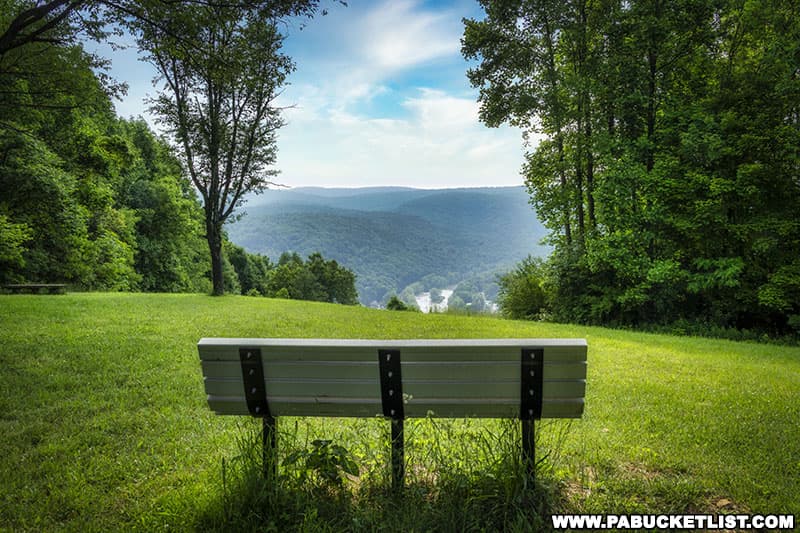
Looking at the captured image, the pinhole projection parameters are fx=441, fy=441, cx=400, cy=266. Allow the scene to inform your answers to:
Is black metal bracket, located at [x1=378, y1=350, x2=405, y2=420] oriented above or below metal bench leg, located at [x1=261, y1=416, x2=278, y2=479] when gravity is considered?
above

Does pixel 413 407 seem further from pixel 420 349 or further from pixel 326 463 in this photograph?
pixel 326 463

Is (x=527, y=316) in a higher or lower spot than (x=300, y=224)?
lower

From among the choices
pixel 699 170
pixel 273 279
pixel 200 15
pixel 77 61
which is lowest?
pixel 273 279

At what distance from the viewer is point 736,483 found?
9.02 ft

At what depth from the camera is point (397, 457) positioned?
2.44m

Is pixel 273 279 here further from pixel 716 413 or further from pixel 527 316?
pixel 716 413

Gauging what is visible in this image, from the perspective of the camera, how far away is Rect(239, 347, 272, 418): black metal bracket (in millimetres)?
2291

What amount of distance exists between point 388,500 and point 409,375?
2.30ft

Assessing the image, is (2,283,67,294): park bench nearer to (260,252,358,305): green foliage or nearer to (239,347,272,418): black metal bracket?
(239,347,272,418): black metal bracket

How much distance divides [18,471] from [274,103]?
21.1 metres

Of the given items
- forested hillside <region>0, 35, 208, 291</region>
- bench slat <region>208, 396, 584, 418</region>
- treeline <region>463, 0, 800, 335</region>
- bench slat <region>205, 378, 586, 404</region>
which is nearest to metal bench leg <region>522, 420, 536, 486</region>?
bench slat <region>208, 396, 584, 418</region>

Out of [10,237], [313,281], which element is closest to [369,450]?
[10,237]

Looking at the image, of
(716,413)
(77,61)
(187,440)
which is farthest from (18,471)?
(77,61)

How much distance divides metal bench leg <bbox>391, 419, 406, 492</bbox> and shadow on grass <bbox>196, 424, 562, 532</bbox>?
49 mm
